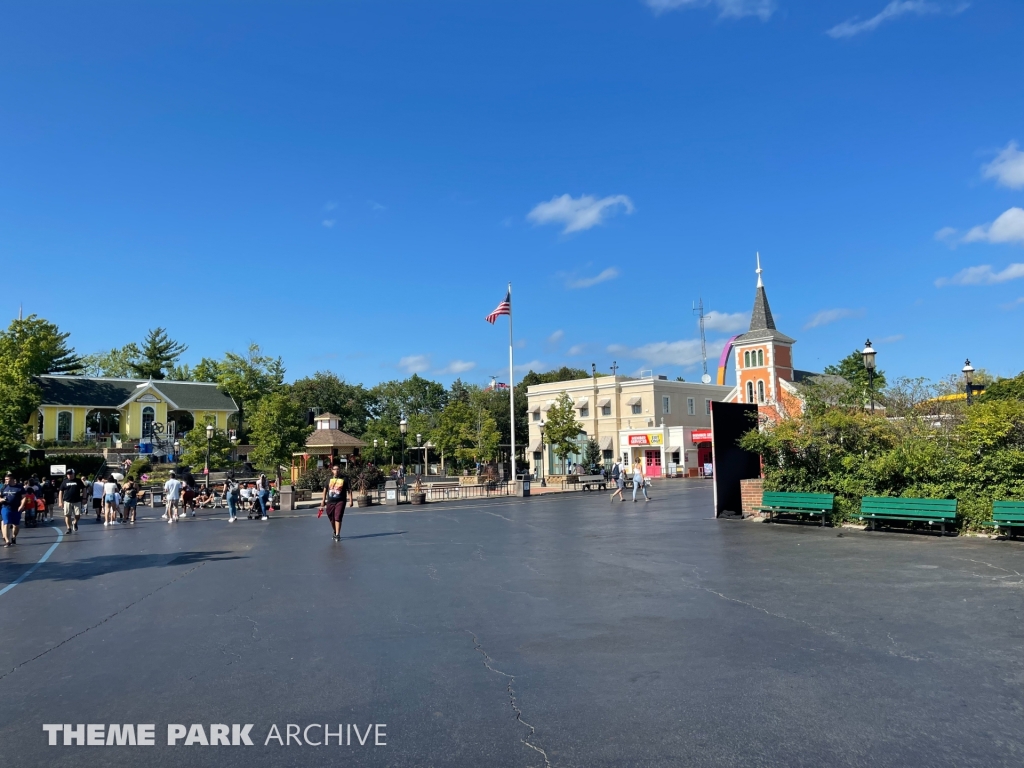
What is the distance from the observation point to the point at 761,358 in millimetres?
66938

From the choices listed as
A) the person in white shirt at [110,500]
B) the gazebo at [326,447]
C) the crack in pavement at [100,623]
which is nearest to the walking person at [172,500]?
the person in white shirt at [110,500]

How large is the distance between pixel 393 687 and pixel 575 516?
1768 centimetres

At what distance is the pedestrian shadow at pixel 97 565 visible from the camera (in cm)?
1290

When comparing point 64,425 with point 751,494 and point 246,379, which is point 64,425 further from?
point 751,494

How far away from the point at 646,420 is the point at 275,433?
3466cm

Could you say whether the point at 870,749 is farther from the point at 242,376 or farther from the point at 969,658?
the point at 242,376

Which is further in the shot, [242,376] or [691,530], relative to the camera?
[242,376]

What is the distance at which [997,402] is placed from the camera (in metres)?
16.5

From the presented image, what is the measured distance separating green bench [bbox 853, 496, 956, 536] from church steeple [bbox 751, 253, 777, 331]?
53147 millimetres

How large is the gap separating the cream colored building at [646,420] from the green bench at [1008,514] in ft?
148

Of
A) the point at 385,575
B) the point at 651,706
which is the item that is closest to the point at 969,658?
the point at 651,706

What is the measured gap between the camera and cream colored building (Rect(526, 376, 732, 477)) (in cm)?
6131

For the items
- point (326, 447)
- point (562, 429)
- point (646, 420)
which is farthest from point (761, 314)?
point (326, 447)

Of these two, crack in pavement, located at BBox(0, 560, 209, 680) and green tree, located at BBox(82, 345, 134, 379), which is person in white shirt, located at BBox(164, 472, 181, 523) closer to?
crack in pavement, located at BBox(0, 560, 209, 680)
